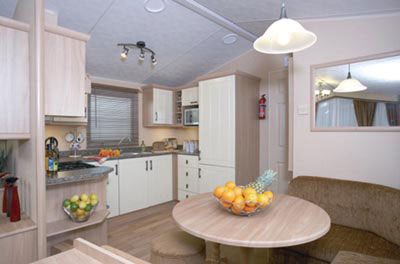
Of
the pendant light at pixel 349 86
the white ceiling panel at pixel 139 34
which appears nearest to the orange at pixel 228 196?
the pendant light at pixel 349 86

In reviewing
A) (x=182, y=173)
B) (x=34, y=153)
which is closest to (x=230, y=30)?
(x=182, y=173)

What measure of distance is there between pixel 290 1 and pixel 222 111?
5.69 ft

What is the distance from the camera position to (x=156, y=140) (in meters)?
4.69

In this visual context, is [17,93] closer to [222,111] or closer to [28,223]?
[28,223]

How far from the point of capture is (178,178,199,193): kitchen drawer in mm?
3950

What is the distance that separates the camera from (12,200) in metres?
1.53

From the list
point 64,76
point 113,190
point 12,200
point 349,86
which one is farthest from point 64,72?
Answer: point 349,86

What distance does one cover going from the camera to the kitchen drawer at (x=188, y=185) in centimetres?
395

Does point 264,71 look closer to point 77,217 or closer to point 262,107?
point 262,107

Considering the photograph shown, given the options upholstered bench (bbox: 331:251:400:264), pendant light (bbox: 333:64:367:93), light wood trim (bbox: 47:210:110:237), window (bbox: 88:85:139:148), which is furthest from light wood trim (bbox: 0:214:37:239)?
pendant light (bbox: 333:64:367:93)

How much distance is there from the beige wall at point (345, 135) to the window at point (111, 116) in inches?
115

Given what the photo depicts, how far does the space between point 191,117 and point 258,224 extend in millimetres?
3082

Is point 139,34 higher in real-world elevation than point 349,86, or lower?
higher

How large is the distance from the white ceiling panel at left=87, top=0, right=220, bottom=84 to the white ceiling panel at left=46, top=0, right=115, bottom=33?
0.08m
